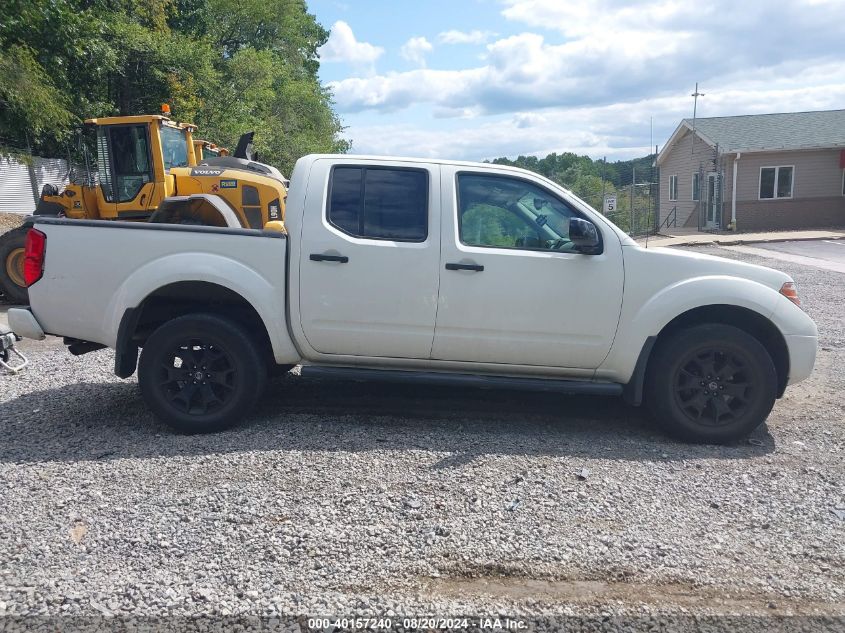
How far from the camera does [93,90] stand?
21.6 m

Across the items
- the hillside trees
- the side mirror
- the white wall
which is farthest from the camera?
the white wall

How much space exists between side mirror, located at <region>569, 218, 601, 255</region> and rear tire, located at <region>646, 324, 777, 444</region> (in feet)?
2.87

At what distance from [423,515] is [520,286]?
182 cm

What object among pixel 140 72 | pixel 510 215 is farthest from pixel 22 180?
pixel 510 215

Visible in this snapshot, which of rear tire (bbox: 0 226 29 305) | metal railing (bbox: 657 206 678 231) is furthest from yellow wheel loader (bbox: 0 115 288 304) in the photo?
metal railing (bbox: 657 206 678 231)

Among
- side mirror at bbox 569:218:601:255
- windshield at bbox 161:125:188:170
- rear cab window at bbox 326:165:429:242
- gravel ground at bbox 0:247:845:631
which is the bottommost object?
→ gravel ground at bbox 0:247:845:631

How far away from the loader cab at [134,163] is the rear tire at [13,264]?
1.35 metres

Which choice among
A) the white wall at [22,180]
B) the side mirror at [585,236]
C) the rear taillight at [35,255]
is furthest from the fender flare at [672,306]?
the white wall at [22,180]

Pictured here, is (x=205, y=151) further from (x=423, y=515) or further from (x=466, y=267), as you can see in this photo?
(x=423, y=515)

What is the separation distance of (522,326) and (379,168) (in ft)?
5.15

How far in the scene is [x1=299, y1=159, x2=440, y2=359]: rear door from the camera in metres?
5.04

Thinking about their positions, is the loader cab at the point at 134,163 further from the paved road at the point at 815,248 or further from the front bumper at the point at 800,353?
the paved road at the point at 815,248

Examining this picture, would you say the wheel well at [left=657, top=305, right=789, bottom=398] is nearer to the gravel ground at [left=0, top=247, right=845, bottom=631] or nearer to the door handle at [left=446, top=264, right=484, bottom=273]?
the gravel ground at [left=0, top=247, right=845, bottom=631]

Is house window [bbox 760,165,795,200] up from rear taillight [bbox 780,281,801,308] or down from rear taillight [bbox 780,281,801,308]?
up
